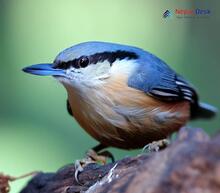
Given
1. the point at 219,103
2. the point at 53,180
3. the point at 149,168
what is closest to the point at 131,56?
the point at 53,180

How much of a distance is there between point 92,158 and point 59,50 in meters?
1.70

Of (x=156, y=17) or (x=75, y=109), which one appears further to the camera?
(x=156, y=17)

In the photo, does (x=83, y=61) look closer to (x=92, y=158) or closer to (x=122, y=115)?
(x=122, y=115)

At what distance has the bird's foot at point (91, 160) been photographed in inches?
90.9

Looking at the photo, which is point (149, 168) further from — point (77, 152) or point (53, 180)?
point (77, 152)

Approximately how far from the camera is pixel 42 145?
4.17 meters

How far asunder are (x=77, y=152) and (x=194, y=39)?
1196mm

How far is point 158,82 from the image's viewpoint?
8.96 ft

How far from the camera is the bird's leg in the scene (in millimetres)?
2314

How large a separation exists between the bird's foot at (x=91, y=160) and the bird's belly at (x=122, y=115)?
0.28 ft

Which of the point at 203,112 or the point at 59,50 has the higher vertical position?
the point at 59,50
